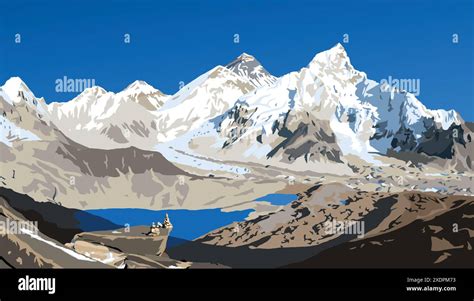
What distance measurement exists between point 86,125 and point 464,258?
7423 millimetres

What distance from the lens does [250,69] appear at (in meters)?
11.8

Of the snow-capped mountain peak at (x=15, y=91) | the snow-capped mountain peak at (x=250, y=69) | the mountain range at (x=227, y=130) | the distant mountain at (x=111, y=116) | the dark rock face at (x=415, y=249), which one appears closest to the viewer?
the dark rock face at (x=415, y=249)

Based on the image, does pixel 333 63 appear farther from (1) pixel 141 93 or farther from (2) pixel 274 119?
(1) pixel 141 93

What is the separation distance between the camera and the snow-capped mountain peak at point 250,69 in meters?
11.7

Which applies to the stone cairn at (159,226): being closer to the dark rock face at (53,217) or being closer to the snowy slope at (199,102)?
the dark rock face at (53,217)

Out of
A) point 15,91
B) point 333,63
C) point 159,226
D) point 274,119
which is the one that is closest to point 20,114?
point 15,91

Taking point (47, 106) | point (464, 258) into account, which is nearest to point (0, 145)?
point (47, 106)

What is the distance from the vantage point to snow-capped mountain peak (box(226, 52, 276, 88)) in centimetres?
1166

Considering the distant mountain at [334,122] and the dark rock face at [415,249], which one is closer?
the dark rock face at [415,249]

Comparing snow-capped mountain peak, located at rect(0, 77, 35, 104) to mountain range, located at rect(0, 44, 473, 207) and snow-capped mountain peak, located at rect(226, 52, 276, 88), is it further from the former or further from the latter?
snow-capped mountain peak, located at rect(226, 52, 276, 88)

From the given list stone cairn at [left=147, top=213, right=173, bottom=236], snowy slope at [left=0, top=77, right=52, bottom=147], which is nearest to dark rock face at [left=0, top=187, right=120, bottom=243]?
stone cairn at [left=147, top=213, right=173, bottom=236]

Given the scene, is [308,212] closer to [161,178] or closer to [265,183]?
[265,183]

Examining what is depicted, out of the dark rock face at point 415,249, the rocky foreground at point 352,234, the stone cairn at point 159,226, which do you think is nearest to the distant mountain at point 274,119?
the rocky foreground at point 352,234

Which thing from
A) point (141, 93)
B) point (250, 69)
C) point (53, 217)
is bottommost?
point (53, 217)
